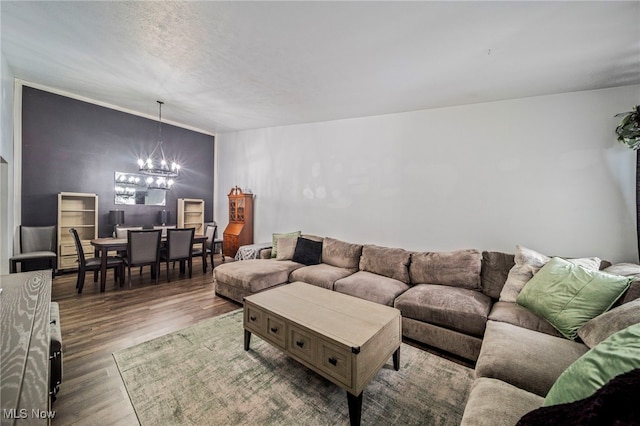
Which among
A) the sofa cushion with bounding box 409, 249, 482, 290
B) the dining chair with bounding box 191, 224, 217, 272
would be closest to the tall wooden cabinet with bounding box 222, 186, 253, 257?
the dining chair with bounding box 191, 224, 217, 272

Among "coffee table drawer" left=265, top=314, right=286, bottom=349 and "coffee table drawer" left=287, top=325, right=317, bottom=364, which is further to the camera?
"coffee table drawer" left=265, top=314, right=286, bottom=349

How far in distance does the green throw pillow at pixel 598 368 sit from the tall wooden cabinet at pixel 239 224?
5142mm

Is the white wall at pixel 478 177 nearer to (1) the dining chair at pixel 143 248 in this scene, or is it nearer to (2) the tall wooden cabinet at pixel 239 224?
(2) the tall wooden cabinet at pixel 239 224

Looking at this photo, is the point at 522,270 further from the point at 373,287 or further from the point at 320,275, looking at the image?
the point at 320,275

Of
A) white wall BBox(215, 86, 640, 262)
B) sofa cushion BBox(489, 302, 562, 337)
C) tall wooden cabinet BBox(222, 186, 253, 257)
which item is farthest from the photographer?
tall wooden cabinet BBox(222, 186, 253, 257)

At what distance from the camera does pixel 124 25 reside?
7.25 feet

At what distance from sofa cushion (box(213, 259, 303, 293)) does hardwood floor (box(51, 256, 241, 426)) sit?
0.33 metres

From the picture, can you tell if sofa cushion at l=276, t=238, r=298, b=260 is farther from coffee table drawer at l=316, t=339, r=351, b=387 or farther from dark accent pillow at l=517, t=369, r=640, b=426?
dark accent pillow at l=517, t=369, r=640, b=426

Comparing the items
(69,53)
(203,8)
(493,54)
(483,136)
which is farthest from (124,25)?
(483,136)

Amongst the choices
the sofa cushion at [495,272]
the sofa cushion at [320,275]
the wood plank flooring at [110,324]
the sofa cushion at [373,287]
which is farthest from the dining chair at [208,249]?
the sofa cushion at [495,272]

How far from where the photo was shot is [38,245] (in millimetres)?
4043

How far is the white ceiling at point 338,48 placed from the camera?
185 cm

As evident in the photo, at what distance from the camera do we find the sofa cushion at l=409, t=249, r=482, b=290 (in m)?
2.67

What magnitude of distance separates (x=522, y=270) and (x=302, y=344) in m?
2.17
